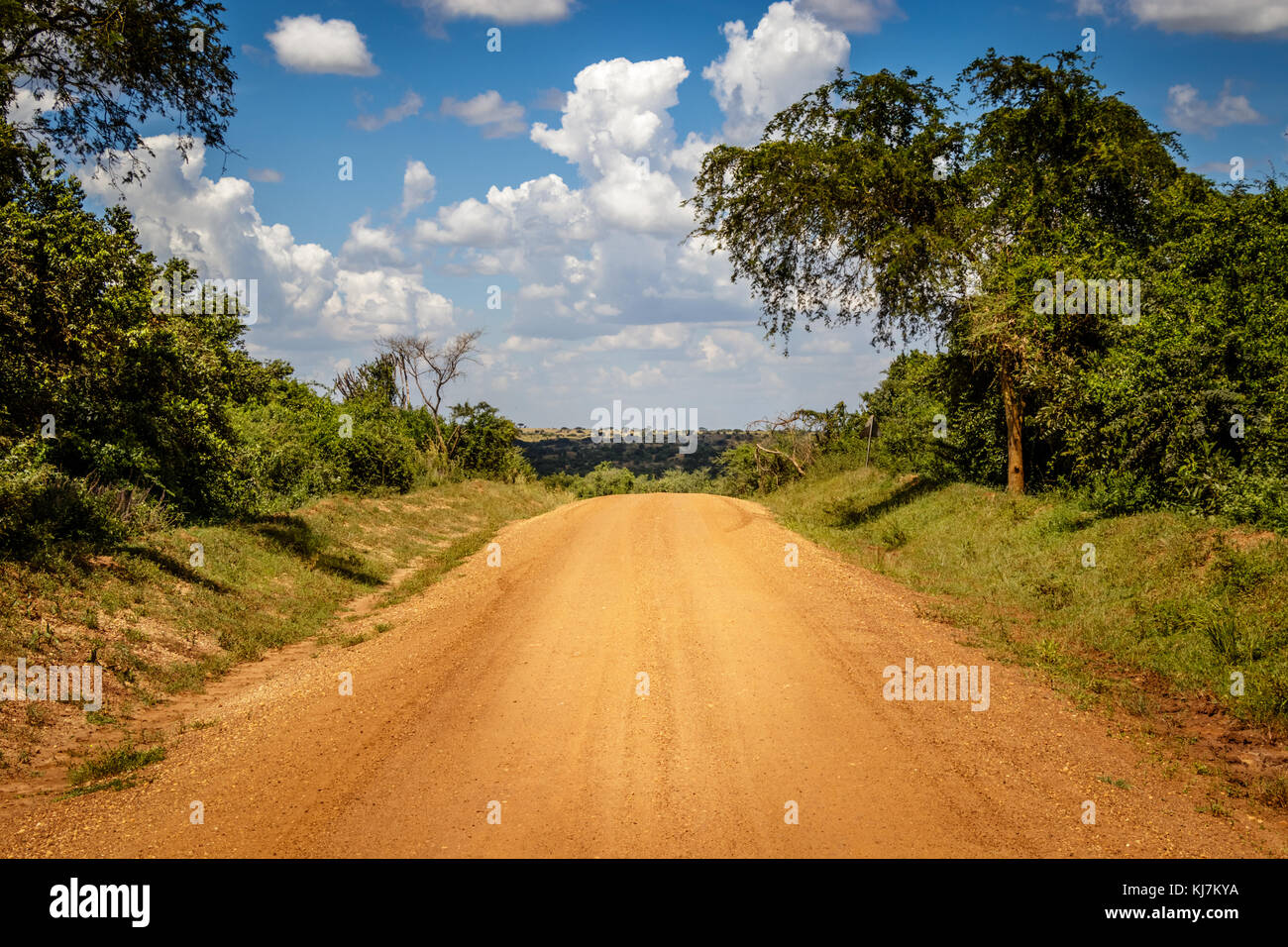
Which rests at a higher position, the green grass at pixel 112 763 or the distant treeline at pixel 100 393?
the distant treeline at pixel 100 393

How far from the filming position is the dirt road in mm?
4582

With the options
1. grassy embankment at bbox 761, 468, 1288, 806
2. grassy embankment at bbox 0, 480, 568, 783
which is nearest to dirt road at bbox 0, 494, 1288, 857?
grassy embankment at bbox 761, 468, 1288, 806

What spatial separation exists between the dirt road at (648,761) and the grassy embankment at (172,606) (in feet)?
2.97

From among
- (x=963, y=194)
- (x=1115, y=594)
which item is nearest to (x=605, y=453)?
(x=963, y=194)

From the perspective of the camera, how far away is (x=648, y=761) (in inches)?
219

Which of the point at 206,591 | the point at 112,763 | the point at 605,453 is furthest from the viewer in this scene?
the point at 605,453

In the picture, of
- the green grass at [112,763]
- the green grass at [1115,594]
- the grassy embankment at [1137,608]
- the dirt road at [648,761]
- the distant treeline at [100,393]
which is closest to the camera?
the dirt road at [648,761]

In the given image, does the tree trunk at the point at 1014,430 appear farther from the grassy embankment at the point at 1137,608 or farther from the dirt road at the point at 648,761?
the dirt road at the point at 648,761

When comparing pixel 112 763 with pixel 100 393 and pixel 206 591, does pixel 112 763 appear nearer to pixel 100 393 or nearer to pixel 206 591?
pixel 206 591

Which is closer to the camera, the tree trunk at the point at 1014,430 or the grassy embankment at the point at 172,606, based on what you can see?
the grassy embankment at the point at 172,606

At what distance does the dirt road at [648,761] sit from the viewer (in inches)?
180

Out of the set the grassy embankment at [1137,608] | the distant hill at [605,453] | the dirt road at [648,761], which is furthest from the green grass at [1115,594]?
the distant hill at [605,453]

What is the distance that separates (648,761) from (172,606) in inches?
288
